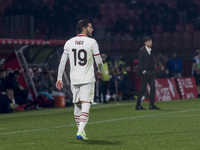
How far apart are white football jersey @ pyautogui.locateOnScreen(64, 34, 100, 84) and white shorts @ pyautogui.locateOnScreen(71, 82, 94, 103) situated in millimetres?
92

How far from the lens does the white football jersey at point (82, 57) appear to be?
29.2ft

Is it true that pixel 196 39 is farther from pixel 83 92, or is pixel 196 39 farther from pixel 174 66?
pixel 83 92

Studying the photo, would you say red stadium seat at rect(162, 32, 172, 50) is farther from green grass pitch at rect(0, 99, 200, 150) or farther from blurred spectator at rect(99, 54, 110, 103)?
green grass pitch at rect(0, 99, 200, 150)

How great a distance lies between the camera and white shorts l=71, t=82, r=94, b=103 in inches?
347

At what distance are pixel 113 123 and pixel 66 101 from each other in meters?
8.89

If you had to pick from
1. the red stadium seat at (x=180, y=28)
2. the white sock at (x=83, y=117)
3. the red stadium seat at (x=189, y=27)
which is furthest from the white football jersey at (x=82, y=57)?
the red stadium seat at (x=189, y=27)

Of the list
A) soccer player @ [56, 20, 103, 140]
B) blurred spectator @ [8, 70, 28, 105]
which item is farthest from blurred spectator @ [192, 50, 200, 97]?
soccer player @ [56, 20, 103, 140]

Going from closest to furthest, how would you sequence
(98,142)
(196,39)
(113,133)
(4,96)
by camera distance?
(98,142) < (113,133) < (4,96) < (196,39)

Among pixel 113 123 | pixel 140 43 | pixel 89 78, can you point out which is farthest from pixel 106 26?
pixel 89 78

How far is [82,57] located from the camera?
894 centimetres

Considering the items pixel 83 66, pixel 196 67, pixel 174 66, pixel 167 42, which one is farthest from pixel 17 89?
pixel 167 42

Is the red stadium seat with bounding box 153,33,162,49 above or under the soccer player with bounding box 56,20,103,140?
above

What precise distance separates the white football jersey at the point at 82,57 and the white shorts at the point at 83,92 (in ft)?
0.30

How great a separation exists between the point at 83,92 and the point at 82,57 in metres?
0.57
